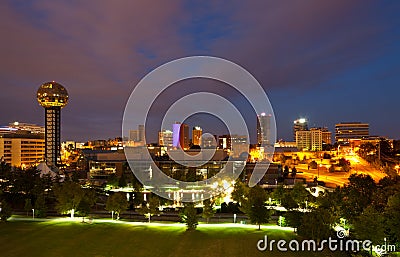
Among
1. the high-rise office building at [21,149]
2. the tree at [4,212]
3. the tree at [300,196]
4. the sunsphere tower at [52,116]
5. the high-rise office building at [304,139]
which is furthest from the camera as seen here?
the high-rise office building at [304,139]

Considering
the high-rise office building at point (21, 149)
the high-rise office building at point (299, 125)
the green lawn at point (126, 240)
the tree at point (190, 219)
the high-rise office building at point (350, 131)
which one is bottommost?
the green lawn at point (126, 240)

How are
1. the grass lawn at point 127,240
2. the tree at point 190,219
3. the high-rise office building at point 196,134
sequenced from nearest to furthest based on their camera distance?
the grass lawn at point 127,240 < the tree at point 190,219 < the high-rise office building at point 196,134

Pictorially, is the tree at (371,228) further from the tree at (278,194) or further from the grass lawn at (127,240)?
the tree at (278,194)

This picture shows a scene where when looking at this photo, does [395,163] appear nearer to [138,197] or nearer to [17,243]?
[138,197]

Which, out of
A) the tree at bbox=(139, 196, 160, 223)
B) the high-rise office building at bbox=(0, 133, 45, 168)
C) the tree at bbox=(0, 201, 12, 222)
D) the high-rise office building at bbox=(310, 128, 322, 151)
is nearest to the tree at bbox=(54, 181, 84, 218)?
the tree at bbox=(0, 201, 12, 222)

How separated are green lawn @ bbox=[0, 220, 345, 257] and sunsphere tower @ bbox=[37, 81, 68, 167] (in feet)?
137

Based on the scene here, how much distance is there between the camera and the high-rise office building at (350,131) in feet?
481

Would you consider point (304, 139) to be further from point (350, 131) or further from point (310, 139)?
point (350, 131)

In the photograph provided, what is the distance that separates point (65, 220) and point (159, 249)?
31.7 ft

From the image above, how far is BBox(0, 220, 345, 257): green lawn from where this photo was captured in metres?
17.7

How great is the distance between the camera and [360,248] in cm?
1708

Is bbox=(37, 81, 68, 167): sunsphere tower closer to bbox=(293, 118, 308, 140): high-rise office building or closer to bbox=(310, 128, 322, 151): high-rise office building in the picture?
A: bbox=(310, 128, 322, 151): high-rise office building

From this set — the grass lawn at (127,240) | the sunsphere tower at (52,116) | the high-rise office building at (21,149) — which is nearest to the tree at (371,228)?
the grass lawn at (127,240)

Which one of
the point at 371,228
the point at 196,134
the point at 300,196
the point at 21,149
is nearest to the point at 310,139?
the point at 196,134
